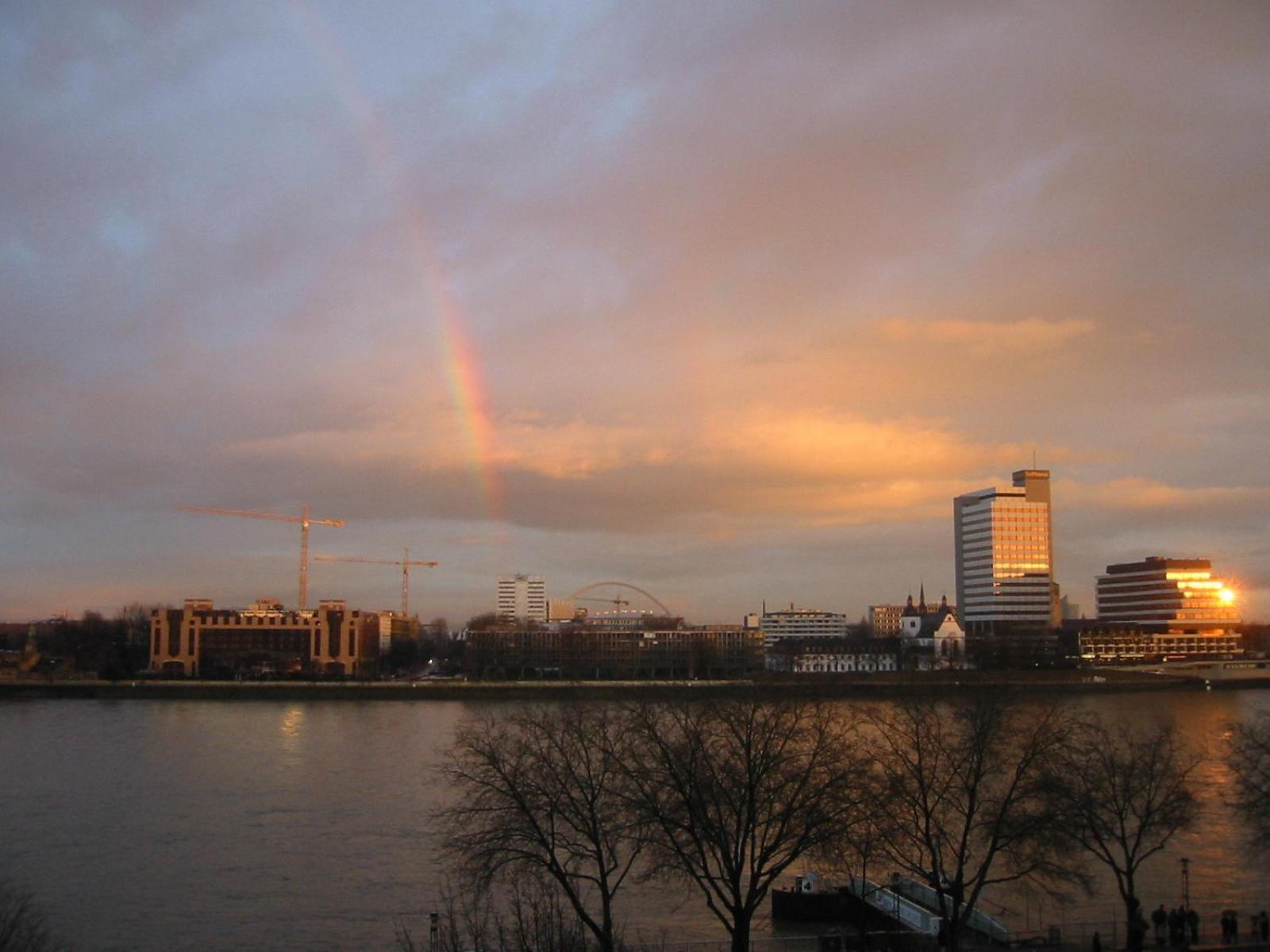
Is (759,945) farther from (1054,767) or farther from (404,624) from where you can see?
(404,624)

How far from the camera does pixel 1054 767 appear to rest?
16781 mm

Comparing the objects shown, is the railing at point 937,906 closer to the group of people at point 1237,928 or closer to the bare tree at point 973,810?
the bare tree at point 973,810

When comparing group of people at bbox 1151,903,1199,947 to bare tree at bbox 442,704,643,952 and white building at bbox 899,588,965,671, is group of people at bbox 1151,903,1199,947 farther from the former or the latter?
white building at bbox 899,588,965,671

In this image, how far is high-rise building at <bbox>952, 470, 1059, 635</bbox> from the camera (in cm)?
10069

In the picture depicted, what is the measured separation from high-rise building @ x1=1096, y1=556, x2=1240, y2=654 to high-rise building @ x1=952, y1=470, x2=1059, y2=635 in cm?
767

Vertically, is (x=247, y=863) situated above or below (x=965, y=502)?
below

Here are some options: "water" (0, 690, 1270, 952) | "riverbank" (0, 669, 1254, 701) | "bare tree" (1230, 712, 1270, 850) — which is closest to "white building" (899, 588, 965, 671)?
"riverbank" (0, 669, 1254, 701)

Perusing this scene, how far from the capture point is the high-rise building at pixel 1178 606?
100250 mm

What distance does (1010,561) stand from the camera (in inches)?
3967

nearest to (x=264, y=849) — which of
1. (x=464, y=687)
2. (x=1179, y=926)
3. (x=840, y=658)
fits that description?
(x=1179, y=926)

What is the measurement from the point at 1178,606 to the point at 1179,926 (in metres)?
95.5

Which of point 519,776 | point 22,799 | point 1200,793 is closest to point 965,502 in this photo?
point 1200,793

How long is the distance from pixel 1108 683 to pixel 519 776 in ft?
228

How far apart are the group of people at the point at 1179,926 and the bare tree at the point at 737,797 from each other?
154 inches
